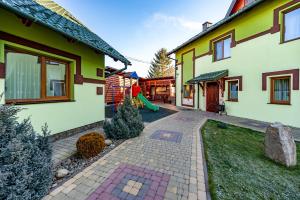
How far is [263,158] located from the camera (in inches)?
142

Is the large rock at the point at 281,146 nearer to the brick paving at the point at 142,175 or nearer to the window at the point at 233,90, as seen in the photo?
the brick paving at the point at 142,175

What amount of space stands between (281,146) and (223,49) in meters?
7.95

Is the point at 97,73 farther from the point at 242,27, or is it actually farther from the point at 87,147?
the point at 242,27

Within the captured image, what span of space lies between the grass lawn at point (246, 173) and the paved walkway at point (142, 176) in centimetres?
30

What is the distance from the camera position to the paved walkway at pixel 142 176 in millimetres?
2264

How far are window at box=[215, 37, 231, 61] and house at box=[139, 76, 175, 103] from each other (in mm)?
8240

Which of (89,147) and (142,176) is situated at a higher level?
(89,147)

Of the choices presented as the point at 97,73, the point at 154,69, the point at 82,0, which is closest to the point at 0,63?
the point at 97,73

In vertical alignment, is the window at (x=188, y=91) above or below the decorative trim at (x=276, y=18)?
below

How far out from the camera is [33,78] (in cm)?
401

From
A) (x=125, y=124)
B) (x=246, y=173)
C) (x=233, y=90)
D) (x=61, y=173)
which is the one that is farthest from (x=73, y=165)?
(x=233, y=90)

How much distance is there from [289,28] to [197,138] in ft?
20.8

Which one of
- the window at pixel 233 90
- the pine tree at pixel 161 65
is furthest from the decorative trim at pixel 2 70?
the pine tree at pixel 161 65

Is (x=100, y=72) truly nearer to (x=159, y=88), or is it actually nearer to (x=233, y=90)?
(x=233, y=90)
